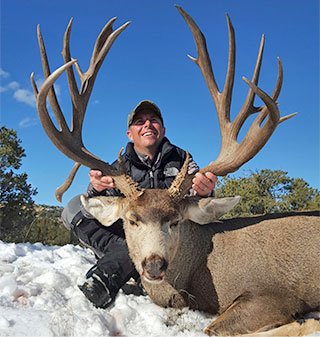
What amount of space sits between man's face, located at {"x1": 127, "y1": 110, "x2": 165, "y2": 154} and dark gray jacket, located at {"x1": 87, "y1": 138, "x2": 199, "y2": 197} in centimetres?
14

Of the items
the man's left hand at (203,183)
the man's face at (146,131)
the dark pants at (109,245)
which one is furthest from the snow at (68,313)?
the man's face at (146,131)

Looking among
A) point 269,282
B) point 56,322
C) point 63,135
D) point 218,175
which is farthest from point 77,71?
point 269,282

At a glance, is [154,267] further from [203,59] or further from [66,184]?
[203,59]

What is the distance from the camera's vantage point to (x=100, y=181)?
4.49m

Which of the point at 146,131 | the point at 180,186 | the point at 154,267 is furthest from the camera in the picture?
the point at 146,131

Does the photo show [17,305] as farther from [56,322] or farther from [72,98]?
[72,98]

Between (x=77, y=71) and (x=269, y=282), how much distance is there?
4.01 meters

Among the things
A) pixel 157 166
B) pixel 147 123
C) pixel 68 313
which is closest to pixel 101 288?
pixel 68 313

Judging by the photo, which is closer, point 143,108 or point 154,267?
point 154,267

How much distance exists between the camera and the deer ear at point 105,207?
4219 millimetres

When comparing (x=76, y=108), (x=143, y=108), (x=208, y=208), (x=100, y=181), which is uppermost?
(x=143, y=108)

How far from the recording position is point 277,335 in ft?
10.9

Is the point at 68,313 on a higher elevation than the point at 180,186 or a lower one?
lower

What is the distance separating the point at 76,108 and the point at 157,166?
61.1 inches
